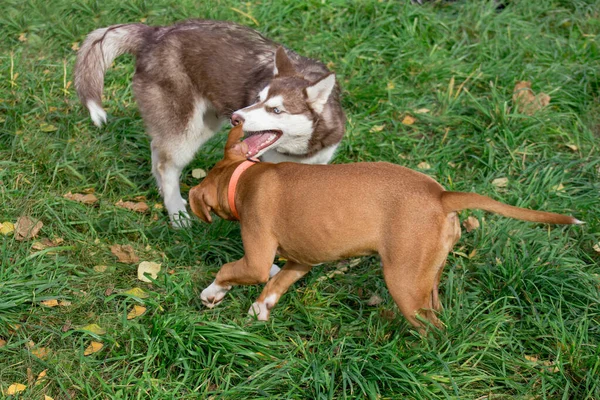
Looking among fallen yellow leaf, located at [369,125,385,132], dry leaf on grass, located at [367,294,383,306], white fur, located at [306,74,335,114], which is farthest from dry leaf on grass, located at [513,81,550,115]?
dry leaf on grass, located at [367,294,383,306]

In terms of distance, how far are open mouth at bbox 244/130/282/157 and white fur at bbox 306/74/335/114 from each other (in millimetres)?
305

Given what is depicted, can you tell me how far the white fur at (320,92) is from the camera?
4584 mm

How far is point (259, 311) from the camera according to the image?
13.5 feet

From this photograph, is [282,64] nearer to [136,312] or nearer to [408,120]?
[408,120]

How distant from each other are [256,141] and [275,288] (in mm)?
1038

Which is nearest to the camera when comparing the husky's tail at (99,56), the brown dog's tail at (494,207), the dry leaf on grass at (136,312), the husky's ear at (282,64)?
the brown dog's tail at (494,207)

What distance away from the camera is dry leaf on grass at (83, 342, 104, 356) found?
3.80 m

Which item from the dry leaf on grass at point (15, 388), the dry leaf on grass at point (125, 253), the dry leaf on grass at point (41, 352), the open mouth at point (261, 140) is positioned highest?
the open mouth at point (261, 140)

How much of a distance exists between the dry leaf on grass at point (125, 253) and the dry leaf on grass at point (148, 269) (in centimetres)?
14

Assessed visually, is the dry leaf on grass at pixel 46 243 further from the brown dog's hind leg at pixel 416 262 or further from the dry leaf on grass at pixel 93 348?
the brown dog's hind leg at pixel 416 262

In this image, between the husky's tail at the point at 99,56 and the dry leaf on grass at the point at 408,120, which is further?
the dry leaf on grass at the point at 408,120

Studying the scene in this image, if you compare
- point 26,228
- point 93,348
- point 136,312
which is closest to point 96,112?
point 26,228

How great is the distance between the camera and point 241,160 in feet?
14.0

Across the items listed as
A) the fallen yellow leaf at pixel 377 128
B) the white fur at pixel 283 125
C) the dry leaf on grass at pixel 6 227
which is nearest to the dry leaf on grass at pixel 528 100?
the fallen yellow leaf at pixel 377 128
